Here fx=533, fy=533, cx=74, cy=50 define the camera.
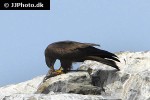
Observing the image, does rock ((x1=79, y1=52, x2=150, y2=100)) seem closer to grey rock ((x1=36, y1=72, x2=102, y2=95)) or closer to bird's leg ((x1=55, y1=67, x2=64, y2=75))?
grey rock ((x1=36, y1=72, x2=102, y2=95))

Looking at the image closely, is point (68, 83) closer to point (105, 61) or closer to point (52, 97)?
point (105, 61)

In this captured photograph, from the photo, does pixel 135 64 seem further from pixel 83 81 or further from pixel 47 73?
pixel 47 73

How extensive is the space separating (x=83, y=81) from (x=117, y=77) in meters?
1.14

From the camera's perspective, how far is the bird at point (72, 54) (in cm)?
1806

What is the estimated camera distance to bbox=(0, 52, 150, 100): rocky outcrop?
14855mm

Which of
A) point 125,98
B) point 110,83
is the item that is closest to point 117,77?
point 110,83

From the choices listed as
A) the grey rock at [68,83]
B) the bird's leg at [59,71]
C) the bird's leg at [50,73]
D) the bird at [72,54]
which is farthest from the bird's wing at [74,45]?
the grey rock at [68,83]

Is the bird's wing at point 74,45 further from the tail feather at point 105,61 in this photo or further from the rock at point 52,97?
the rock at point 52,97

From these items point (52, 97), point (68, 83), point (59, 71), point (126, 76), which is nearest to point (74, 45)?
point (59, 71)

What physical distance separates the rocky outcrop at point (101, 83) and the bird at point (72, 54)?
0.37 metres

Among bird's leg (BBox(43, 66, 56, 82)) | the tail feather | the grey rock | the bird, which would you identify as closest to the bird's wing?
the bird

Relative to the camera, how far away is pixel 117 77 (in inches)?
680

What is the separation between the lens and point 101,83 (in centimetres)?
1783

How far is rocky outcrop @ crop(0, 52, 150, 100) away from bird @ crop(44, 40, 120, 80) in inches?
14.4
